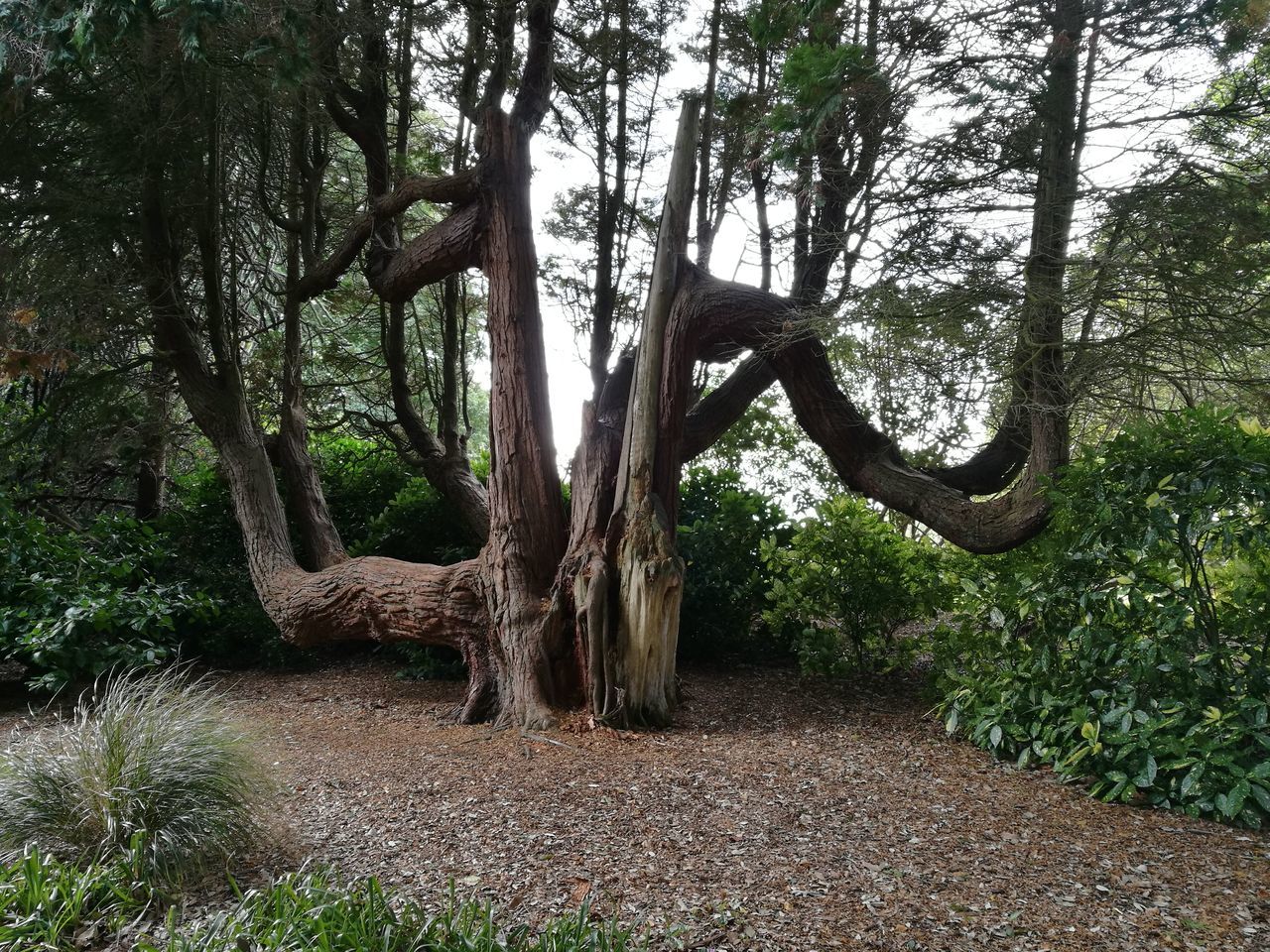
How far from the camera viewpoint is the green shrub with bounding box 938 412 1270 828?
3.87 m

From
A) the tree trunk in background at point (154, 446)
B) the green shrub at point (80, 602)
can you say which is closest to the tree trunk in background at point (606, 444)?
the green shrub at point (80, 602)

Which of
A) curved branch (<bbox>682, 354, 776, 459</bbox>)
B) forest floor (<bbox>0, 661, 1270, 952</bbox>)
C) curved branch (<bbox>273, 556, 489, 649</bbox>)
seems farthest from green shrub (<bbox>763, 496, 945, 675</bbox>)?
curved branch (<bbox>273, 556, 489, 649</bbox>)

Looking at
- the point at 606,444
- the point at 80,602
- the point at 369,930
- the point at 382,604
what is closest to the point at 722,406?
the point at 606,444

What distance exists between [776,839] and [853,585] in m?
2.94

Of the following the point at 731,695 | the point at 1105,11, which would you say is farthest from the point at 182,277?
the point at 1105,11

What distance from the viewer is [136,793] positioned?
10.7 feet

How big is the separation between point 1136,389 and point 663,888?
11.3 ft

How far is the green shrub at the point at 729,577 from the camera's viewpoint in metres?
6.93

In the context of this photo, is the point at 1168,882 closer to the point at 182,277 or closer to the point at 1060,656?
the point at 1060,656

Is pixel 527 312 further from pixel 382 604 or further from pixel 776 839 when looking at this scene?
pixel 776 839

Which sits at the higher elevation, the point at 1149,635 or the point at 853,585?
the point at 853,585

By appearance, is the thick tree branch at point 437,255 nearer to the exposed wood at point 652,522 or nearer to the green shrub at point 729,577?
the exposed wood at point 652,522

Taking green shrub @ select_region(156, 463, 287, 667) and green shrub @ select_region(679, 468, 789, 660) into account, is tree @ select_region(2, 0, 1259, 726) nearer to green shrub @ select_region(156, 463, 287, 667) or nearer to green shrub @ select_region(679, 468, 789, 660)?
green shrub @ select_region(156, 463, 287, 667)

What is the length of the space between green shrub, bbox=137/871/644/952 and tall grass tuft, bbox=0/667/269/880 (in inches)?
18.6
